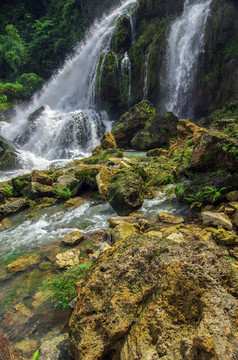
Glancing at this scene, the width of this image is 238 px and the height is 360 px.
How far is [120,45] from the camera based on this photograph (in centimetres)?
1916

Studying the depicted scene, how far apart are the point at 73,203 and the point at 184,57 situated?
1524 centimetres

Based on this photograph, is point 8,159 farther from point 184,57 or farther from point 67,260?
point 184,57

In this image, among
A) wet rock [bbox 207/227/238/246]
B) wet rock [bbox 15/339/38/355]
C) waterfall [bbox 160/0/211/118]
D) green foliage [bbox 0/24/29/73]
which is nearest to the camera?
wet rock [bbox 15/339/38/355]

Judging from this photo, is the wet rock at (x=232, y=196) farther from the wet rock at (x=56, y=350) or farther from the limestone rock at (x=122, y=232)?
the wet rock at (x=56, y=350)

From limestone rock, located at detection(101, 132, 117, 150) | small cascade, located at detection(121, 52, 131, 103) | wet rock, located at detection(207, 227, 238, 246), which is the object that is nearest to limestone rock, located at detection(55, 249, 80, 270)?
wet rock, located at detection(207, 227, 238, 246)

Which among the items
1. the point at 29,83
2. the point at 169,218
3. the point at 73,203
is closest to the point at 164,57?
the point at 73,203

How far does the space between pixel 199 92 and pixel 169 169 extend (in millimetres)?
11920

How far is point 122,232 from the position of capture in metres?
3.32

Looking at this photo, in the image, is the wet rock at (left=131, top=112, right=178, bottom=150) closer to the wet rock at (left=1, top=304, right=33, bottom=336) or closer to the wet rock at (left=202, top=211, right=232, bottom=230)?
the wet rock at (left=202, top=211, right=232, bottom=230)

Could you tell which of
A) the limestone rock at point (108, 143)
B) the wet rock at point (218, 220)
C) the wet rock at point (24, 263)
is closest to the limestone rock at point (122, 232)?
the wet rock at point (218, 220)

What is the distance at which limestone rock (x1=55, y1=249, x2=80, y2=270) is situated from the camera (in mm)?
3040

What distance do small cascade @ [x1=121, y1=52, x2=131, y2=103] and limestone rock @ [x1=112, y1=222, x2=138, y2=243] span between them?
57.3ft

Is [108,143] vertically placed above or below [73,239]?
below

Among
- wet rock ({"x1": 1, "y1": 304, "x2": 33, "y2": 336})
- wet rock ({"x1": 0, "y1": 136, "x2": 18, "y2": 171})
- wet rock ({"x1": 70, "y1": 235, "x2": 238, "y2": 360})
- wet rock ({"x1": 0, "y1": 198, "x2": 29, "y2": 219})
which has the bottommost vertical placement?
wet rock ({"x1": 0, "y1": 136, "x2": 18, "y2": 171})
